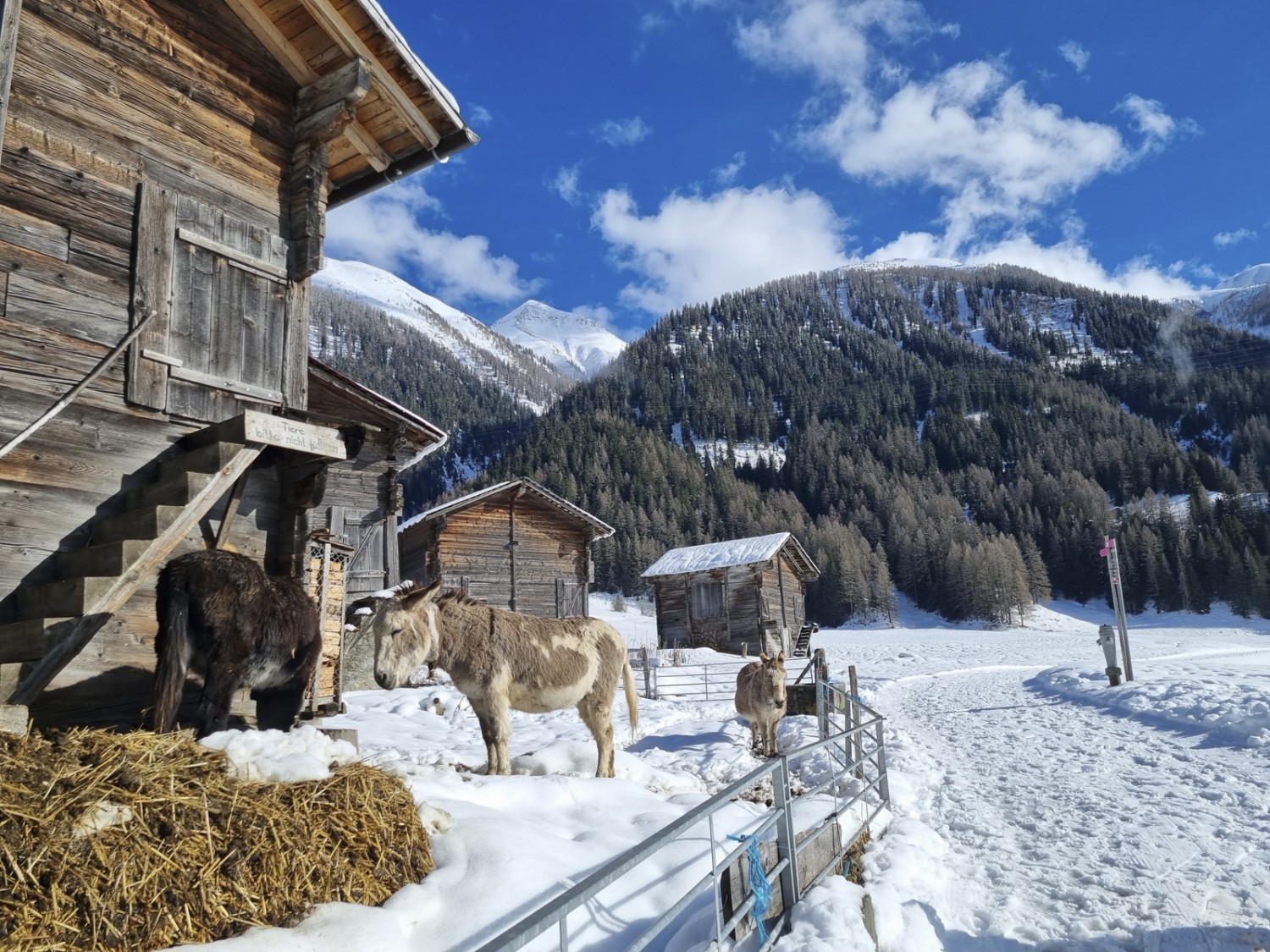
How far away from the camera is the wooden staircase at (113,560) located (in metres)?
4.46

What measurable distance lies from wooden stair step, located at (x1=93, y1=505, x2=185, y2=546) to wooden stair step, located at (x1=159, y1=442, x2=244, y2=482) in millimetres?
363

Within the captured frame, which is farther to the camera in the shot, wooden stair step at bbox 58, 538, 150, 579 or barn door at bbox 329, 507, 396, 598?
barn door at bbox 329, 507, 396, 598

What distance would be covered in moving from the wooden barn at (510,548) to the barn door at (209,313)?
Answer: 1843cm

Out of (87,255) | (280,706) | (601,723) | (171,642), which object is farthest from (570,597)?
(171,642)

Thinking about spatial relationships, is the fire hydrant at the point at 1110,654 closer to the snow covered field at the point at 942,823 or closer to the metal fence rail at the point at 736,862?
the snow covered field at the point at 942,823

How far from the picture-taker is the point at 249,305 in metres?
6.56

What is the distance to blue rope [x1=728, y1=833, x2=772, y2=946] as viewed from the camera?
4051mm

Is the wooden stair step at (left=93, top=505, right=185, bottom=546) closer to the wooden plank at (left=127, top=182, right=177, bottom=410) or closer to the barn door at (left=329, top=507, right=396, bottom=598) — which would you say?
the wooden plank at (left=127, top=182, right=177, bottom=410)

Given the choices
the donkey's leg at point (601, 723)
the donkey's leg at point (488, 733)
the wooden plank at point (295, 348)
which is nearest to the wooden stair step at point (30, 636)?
the wooden plank at point (295, 348)

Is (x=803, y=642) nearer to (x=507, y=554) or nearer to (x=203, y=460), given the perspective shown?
(x=507, y=554)

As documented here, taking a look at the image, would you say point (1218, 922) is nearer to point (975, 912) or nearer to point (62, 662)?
point (975, 912)

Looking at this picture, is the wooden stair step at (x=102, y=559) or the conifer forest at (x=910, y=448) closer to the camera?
the wooden stair step at (x=102, y=559)

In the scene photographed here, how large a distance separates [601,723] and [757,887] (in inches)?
149

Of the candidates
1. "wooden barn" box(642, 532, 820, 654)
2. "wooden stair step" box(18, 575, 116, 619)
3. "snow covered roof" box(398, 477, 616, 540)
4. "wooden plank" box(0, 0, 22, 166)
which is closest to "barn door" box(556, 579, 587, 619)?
"snow covered roof" box(398, 477, 616, 540)
